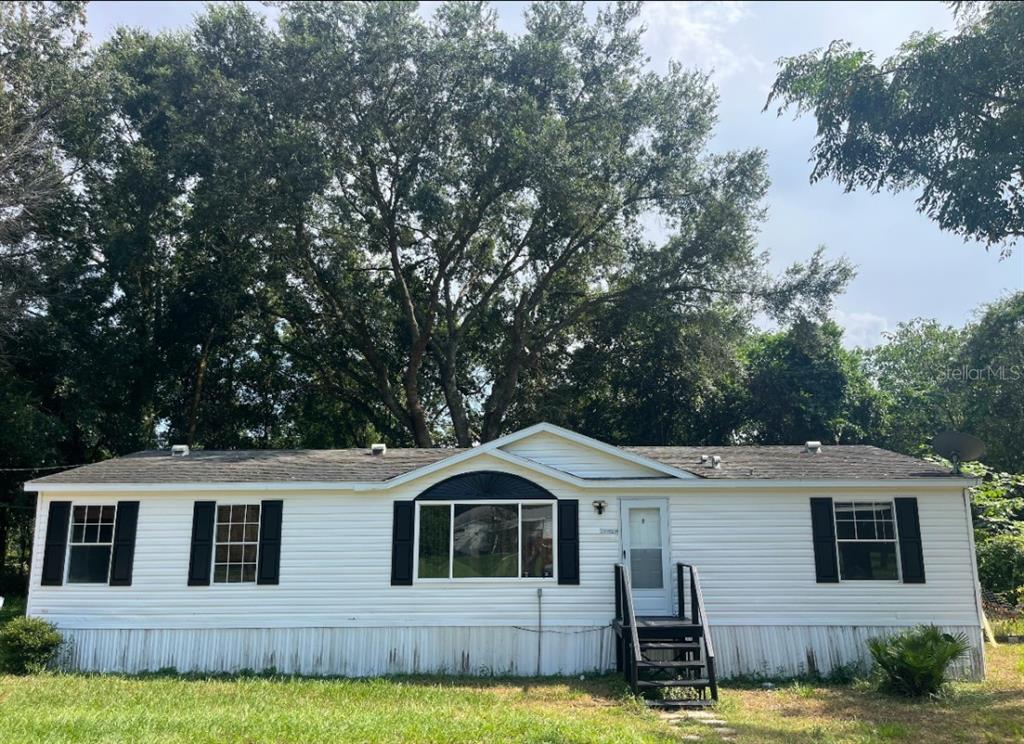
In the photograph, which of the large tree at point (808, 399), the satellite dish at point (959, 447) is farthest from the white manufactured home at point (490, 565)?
the large tree at point (808, 399)

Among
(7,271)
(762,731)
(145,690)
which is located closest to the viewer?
(762,731)

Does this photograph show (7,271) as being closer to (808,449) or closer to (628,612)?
(628,612)

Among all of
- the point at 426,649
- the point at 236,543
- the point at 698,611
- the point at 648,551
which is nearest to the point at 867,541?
the point at 698,611

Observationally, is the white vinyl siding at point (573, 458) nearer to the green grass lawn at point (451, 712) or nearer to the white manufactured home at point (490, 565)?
the white manufactured home at point (490, 565)

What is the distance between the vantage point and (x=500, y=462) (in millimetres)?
12852

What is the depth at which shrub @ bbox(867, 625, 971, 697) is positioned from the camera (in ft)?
33.7

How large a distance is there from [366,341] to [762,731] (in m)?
17.5

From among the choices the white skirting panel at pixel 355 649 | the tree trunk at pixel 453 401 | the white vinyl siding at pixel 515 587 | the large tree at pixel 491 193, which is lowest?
the white skirting panel at pixel 355 649

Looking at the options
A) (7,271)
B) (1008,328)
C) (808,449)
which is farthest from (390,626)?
(1008,328)

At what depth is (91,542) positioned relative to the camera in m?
12.7

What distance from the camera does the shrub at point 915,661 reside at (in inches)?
404

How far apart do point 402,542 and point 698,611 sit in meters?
4.74

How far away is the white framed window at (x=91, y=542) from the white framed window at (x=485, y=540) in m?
5.05

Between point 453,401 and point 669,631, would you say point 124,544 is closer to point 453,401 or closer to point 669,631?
point 669,631
